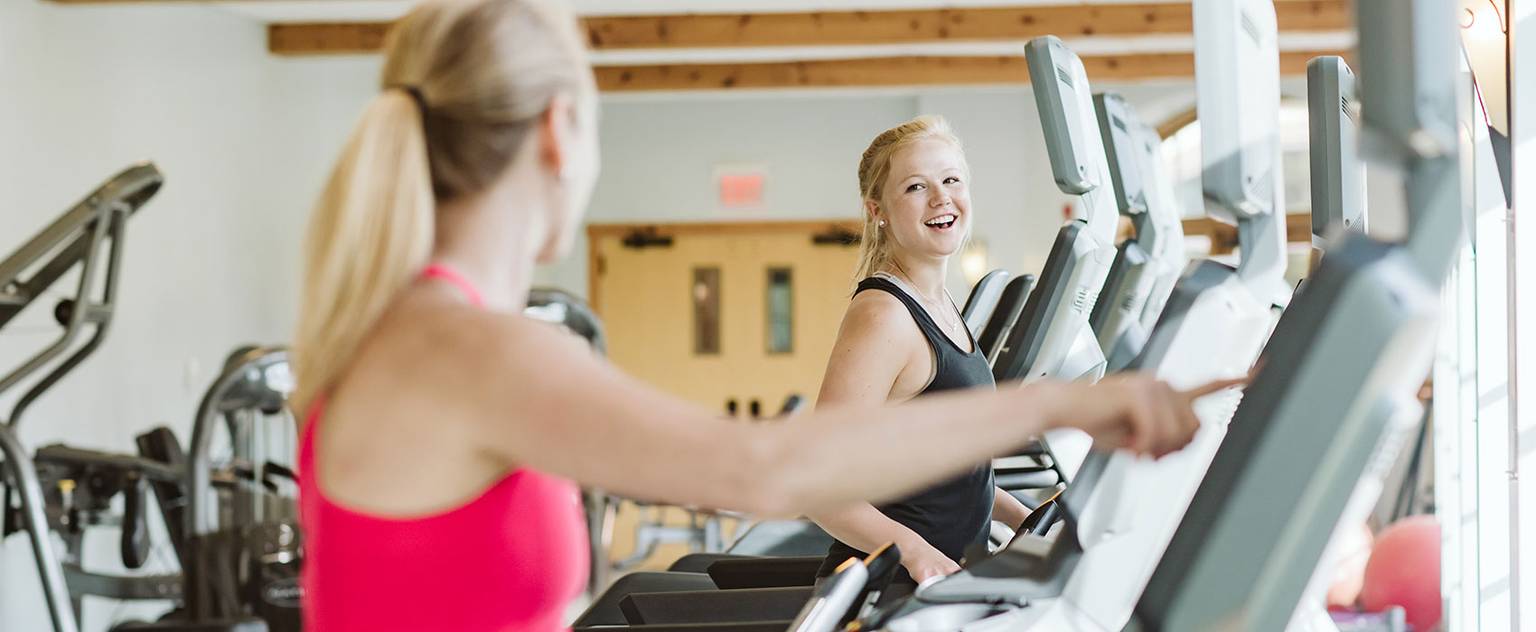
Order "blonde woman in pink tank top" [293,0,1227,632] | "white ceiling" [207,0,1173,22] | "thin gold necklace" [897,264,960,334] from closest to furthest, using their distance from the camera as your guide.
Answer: "blonde woman in pink tank top" [293,0,1227,632], "thin gold necklace" [897,264,960,334], "white ceiling" [207,0,1173,22]

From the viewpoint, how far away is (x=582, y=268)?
30.2 feet

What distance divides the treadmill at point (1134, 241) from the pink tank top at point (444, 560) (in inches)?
59.9

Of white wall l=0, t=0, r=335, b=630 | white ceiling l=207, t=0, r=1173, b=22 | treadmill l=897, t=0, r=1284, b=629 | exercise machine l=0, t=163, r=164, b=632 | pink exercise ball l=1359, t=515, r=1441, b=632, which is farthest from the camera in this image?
white ceiling l=207, t=0, r=1173, b=22

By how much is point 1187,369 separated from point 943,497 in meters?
0.55

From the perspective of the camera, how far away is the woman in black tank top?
6.35 feet

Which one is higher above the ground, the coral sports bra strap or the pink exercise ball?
the coral sports bra strap

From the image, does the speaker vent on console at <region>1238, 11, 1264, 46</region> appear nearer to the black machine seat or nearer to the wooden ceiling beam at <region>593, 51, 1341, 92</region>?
the black machine seat

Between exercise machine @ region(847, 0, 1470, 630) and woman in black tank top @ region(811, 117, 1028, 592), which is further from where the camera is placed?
woman in black tank top @ region(811, 117, 1028, 592)

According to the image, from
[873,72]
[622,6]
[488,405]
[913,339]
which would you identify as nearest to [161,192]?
[622,6]

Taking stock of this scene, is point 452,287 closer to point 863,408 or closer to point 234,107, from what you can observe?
point 863,408

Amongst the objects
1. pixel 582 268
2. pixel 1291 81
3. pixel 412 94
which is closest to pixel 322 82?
pixel 582 268

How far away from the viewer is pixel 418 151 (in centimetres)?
100

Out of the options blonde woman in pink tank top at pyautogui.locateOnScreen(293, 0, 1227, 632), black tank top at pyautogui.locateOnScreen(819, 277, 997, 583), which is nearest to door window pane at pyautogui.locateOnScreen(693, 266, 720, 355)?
black tank top at pyautogui.locateOnScreen(819, 277, 997, 583)

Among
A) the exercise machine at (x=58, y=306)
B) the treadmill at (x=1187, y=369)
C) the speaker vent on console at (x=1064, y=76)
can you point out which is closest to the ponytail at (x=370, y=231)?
the treadmill at (x=1187, y=369)
